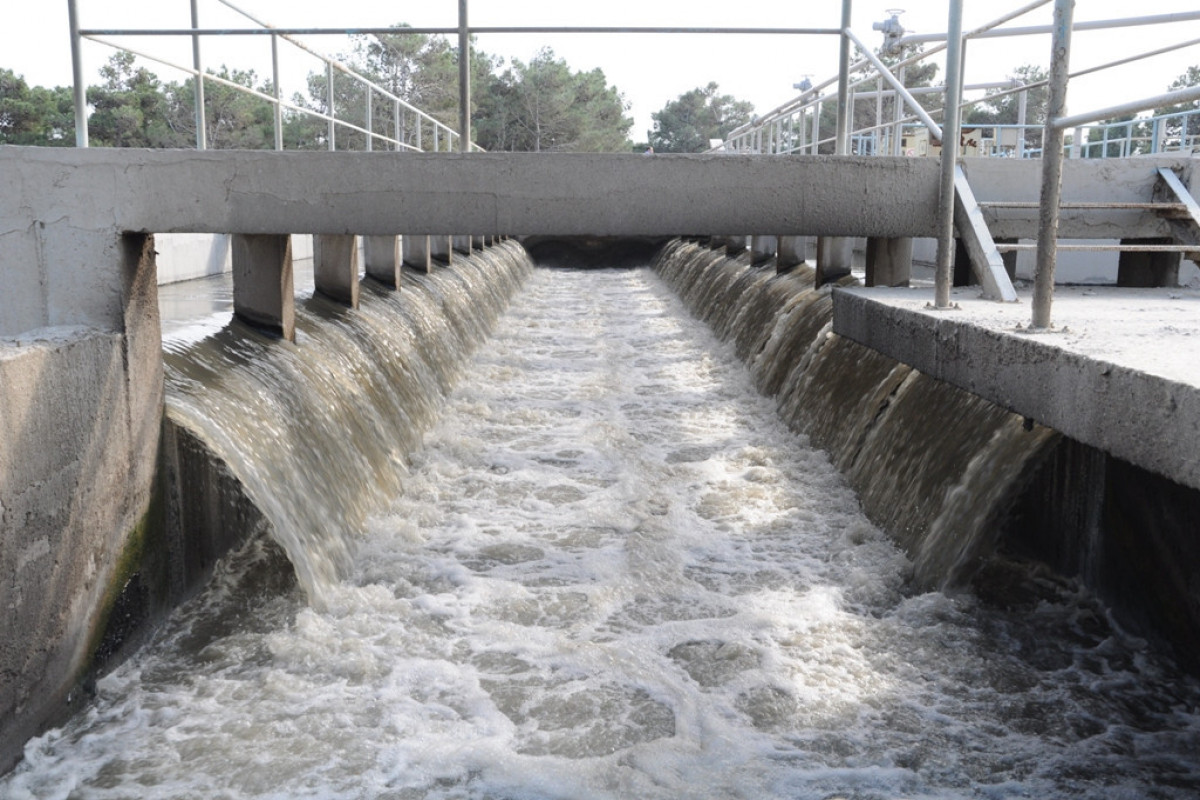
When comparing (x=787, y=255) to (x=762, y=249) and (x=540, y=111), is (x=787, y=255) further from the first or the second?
(x=540, y=111)

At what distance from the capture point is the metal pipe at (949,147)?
543cm

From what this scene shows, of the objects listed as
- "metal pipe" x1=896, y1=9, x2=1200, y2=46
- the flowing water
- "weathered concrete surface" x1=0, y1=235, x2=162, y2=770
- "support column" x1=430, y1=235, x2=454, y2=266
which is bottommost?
the flowing water

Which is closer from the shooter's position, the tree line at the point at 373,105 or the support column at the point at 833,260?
the support column at the point at 833,260

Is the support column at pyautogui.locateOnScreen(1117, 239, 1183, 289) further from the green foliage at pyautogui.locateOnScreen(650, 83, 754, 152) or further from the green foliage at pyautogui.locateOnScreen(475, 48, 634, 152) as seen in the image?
the green foliage at pyautogui.locateOnScreen(650, 83, 754, 152)

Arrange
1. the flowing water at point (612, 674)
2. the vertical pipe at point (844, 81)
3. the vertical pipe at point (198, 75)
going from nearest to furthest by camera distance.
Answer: the flowing water at point (612, 674), the vertical pipe at point (844, 81), the vertical pipe at point (198, 75)

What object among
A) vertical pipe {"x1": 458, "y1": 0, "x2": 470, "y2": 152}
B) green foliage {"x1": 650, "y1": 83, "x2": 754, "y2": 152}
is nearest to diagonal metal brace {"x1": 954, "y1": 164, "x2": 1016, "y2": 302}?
vertical pipe {"x1": 458, "y1": 0, "x2": 470, "y2": 152}

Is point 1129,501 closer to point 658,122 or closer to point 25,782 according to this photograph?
point 25,782

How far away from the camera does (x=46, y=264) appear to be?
5.27 meters

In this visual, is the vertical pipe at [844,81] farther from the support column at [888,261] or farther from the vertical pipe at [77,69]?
the vertical pipe at [77,69]

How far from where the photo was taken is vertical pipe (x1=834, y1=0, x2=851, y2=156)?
6656 millimetres

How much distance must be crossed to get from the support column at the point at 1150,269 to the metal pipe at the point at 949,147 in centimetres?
288

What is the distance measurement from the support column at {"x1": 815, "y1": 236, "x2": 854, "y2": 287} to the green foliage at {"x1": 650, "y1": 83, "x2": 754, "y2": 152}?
192ft

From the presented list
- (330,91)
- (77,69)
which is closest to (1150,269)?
(330,91)

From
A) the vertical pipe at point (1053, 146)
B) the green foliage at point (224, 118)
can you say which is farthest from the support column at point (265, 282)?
the green foliage at point (224, 118)
